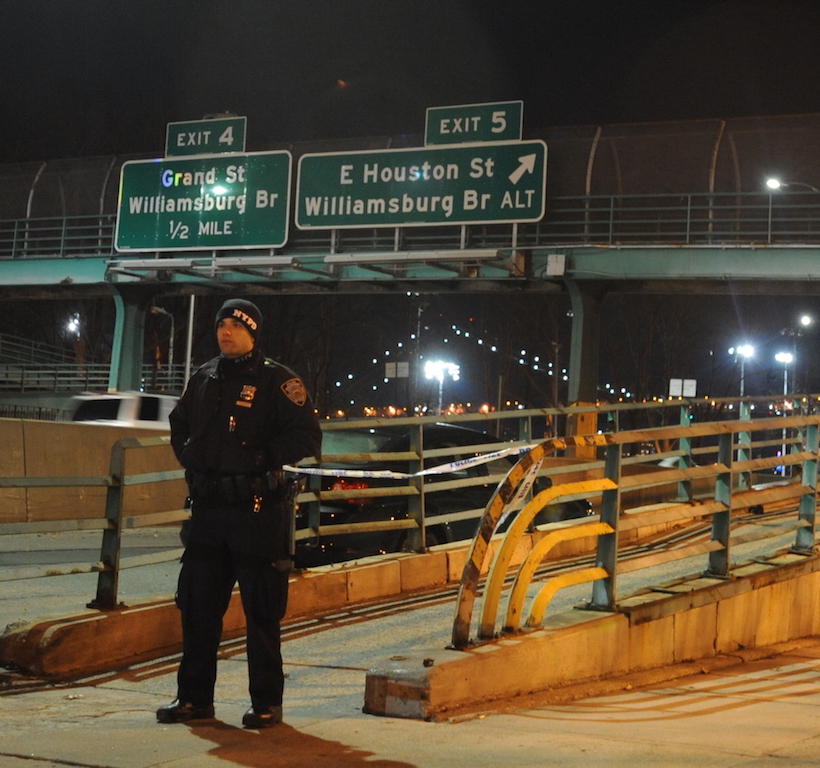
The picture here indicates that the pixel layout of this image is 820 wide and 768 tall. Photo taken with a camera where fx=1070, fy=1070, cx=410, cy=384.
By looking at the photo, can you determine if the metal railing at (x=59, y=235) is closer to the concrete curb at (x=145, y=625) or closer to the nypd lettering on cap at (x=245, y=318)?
the concrete curb at (x=145, y=625)

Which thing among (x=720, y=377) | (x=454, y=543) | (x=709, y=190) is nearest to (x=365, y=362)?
(x=720, y=377)

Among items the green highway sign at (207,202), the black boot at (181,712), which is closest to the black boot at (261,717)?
the black boot at (181,712)

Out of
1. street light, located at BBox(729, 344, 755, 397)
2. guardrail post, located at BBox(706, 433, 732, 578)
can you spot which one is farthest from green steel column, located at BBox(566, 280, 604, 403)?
street light, located at BBox(729, 344, 755, 397)

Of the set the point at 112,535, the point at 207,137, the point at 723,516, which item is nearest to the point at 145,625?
the point at 112,535

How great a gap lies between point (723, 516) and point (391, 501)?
317 centimetres

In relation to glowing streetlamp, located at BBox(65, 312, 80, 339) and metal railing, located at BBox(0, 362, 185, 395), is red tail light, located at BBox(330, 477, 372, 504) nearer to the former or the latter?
metal railing, located at BBox(0, 362, 185, 395)

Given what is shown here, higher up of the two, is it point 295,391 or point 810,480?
point 295,391

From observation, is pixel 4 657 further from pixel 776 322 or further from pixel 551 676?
pixel 776 322

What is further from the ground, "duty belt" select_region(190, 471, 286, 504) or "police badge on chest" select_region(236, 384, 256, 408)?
"police badge on chest" select_region(236, 384, 256, 408)

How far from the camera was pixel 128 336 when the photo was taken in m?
31.5

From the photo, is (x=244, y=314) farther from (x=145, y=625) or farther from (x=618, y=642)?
(x=618, y=642)

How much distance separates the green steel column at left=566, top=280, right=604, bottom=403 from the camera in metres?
26.1

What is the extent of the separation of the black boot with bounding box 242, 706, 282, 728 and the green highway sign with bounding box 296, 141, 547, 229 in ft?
54.5

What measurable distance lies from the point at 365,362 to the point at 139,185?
44978 millimetres
